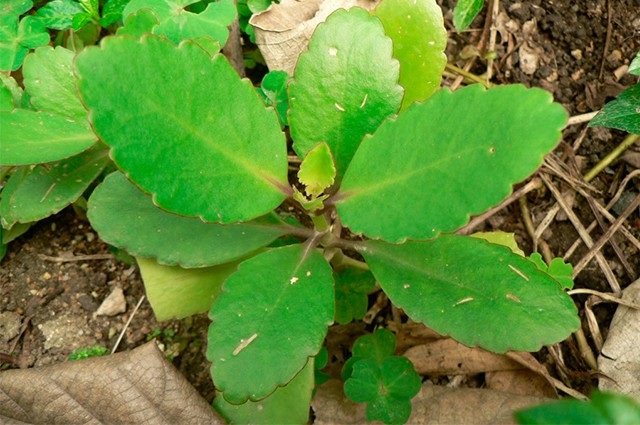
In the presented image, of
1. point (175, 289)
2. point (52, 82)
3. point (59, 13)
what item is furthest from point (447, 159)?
point (59, 13)

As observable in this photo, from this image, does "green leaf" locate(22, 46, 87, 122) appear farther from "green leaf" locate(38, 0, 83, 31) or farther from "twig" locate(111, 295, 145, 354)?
"twig" locate(111, 295, 145, 354)

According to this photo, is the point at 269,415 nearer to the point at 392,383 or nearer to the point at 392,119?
the point at 392,383

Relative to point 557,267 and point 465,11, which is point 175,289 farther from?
point 465,11

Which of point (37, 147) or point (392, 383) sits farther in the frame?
point (392, 383)

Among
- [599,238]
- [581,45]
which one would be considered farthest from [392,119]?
[581,45]

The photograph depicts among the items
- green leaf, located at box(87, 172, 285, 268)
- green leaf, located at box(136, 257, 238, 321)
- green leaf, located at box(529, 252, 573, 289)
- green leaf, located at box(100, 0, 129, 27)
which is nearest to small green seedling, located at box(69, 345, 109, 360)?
green leaf, located at box(136, 257, 238, 321)

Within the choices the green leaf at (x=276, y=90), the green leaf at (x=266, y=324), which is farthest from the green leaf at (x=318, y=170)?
the green leaf at (x=276, y=90)
